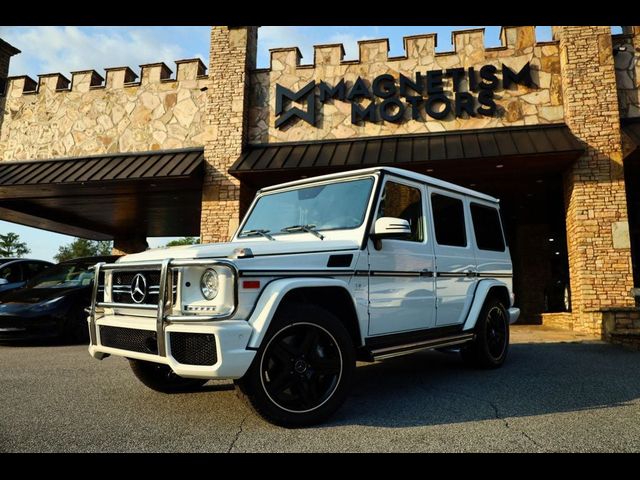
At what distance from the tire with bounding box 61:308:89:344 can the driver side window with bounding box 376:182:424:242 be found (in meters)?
6.38

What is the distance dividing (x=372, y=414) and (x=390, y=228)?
4.68 ft

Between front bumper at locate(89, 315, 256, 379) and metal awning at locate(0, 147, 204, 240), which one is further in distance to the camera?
metal awning at locate(0, 147, 204, 240)

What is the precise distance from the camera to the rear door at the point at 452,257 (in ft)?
14.2

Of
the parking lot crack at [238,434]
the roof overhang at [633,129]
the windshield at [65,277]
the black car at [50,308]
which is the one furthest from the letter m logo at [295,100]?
the parking lot crack at [238,434]

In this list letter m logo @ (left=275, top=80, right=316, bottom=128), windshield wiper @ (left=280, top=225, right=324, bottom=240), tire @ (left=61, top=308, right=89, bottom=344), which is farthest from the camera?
letter m logo @ (left=275, top=80, right=316, bottom=128)

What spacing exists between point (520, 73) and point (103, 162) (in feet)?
33.7

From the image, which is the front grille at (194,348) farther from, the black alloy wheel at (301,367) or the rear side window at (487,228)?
the rear side window at (487,228)

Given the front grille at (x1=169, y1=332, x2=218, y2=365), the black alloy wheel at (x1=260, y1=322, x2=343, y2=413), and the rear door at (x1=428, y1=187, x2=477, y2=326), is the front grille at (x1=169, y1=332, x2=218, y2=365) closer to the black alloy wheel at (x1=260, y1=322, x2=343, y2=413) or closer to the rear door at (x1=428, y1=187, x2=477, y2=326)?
the black alloy wheel at (x1=260, y1=322, x2=343, y2=413)

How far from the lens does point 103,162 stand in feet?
36.8

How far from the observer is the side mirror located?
11.0 feet

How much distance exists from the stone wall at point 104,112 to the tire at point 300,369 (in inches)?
354

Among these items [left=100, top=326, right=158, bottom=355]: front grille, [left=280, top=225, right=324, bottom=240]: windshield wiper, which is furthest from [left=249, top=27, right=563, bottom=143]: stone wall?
[left=100, top=326, right=158, bottom=355]: front grille

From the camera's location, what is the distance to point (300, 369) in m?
3.03

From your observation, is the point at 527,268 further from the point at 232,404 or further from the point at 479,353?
the point at 232,404
